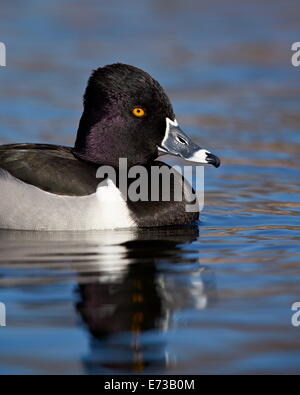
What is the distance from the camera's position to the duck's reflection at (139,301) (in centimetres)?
565

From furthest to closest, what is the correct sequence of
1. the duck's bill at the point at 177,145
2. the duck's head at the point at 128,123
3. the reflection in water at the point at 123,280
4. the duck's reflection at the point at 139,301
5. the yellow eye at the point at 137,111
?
the duck's bill at the point at 177,145, the yellow eye at the point at 137,111, the duck's head at the point at 128,123, the reflection in water at the point at 123,280, the duck's reflection at the point at 139,301

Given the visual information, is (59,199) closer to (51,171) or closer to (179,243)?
(51,171)

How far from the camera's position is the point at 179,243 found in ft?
27.7

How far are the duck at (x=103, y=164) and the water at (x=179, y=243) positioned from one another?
18 centimetres

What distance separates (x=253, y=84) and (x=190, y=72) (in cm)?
120

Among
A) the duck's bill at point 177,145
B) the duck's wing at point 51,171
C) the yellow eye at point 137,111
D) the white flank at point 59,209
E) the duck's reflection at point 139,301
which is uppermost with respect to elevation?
the yellow eye at point 137,111

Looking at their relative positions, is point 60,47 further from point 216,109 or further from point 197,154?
point 197,154

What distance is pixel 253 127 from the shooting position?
45.8 ft

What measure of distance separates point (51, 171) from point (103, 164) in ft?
2.20

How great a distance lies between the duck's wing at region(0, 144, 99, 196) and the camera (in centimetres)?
876

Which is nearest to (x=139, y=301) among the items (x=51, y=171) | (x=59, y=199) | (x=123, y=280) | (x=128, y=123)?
(x=123, y=280)

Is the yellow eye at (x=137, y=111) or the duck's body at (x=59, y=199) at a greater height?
the yellow eye at (x=137, y=111)

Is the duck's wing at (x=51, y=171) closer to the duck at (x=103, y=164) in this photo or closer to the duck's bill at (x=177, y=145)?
the duck at (x=103, y=164)

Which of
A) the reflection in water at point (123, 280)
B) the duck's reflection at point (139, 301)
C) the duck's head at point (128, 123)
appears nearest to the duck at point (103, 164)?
the duck's head at point (128, 123)
